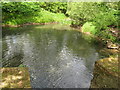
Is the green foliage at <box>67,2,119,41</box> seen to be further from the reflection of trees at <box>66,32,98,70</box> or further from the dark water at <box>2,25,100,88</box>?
the dark water at <box>2,25,100,88</box>

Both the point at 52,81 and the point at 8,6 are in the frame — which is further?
the point at 8,6

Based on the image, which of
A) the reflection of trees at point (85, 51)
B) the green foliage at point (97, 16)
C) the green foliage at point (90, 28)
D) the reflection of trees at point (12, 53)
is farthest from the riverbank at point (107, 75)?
the green foliage at point (90, 28)

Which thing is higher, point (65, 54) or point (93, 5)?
point (93, 5)

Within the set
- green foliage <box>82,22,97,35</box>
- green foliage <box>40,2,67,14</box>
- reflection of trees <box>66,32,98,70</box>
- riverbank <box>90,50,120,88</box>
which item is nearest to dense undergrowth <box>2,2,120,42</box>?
green foliage <box>82,22,97,35</box>

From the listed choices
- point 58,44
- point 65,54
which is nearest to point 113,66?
point 65,54

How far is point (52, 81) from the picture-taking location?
12375 millimetres

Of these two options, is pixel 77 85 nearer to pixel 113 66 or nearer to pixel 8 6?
pixel 113 66

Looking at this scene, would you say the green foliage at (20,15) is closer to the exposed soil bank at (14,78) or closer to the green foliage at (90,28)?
the green foliage at (90,28)

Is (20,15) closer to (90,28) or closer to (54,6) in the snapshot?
(90,28)

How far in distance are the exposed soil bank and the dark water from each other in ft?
8.89

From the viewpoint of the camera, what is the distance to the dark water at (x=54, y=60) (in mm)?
12532

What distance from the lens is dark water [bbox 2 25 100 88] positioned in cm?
1253

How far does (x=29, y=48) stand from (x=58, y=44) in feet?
16.0

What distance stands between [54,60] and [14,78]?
340 inches
